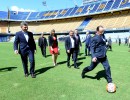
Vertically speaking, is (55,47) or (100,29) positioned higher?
(100,29)

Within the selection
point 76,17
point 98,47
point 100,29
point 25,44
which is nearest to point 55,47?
point 25,44

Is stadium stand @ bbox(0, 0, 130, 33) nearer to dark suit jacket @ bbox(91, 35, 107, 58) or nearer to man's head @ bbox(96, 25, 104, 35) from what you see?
dark suit jacket @ bbox(91, 35, 107, 58)

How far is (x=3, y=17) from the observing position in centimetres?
8338

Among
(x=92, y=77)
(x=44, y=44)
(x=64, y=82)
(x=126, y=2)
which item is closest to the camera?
(x=64, y=82)

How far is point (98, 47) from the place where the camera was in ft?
26.1

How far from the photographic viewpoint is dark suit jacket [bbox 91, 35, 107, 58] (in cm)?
791

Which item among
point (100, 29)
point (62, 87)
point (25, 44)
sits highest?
point (100, 29)

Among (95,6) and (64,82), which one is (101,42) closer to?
(64,82)

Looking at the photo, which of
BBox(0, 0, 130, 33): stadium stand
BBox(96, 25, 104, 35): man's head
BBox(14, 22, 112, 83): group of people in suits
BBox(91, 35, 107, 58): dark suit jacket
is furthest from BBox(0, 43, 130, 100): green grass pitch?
BBox(0, 0, 130, 33): stadium stand

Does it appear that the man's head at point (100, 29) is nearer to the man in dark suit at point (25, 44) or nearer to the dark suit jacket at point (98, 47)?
the dark suit jacket at point (98, 47)

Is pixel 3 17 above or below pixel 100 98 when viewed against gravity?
above

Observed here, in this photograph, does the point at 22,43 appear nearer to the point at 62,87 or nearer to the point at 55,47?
the point at 62,87

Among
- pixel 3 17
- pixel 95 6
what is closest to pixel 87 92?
pixel 95 6

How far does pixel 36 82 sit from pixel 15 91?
131 centimetres
